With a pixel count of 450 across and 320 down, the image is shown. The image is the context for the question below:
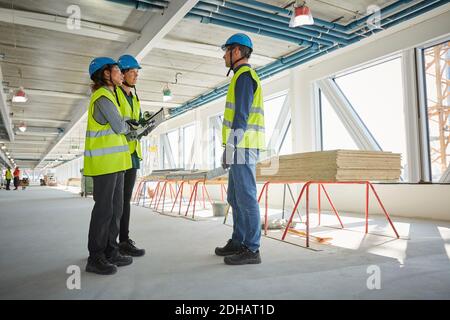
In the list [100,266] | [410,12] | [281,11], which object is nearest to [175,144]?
[281,11]

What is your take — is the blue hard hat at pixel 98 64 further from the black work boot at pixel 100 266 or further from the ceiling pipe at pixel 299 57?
the ceiling pipe at pixel 299 57

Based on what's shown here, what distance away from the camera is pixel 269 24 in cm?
589

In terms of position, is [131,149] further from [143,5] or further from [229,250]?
[143,5]

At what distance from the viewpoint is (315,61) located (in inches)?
306

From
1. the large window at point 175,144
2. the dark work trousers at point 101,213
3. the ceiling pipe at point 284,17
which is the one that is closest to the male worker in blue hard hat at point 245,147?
the dark work trousers at point 101,213

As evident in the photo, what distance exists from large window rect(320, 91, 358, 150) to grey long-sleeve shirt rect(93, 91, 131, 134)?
631cm

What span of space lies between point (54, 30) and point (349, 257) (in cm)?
667

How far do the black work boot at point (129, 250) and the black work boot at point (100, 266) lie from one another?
1.77 feet

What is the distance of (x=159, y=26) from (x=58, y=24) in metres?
1.88

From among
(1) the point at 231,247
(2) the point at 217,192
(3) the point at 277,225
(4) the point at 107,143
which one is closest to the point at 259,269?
(1) the point at 231,247

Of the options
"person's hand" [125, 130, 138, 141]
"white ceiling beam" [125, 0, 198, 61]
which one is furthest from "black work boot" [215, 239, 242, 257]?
"white ceiling beam" [125, 0, 198, 61]

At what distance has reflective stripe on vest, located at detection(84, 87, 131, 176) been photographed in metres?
2.53

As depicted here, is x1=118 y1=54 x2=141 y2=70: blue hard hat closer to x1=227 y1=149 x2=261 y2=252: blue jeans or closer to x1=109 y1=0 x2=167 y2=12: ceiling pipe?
x1=227 y1=149 x2=261 y2=252: blue jeans

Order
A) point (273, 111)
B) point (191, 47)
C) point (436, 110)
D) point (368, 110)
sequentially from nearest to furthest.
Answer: point (436, 110), point (191, 47), point (368, 110), point (273, 111)
